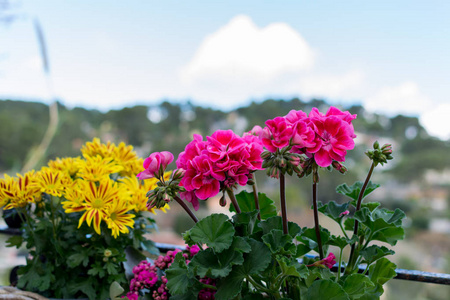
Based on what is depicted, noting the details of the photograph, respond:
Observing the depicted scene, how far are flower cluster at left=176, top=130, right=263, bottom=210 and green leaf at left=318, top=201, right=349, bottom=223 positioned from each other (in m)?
0.15

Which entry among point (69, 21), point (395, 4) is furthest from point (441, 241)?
point (69, 21)

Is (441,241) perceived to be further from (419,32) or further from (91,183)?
(91,183)

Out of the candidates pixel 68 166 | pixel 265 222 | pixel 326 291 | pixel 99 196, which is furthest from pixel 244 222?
pixel 68 166

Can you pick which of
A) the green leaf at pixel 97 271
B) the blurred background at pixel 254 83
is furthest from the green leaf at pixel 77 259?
the blurred background at pixel 254 83

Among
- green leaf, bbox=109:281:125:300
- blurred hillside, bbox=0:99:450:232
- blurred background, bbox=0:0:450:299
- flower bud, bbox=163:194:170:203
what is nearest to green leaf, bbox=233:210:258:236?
flower bud, bbox=163:194:170:203

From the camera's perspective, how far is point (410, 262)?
336 inches

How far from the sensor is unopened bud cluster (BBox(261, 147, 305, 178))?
1.39ft

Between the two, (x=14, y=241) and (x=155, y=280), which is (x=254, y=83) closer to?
(x=14, y=241)

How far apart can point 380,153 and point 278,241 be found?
6.6 inches

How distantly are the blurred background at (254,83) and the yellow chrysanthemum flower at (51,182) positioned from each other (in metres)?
4.86

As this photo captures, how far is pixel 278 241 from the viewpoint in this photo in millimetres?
468

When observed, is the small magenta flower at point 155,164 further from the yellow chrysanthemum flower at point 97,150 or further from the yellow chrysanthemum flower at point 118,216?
the yellow chrysanthemum flower at point 97,150

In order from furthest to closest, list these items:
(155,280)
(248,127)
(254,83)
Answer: (254,83), (248,127), (155,280)

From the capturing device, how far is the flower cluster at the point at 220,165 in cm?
46
